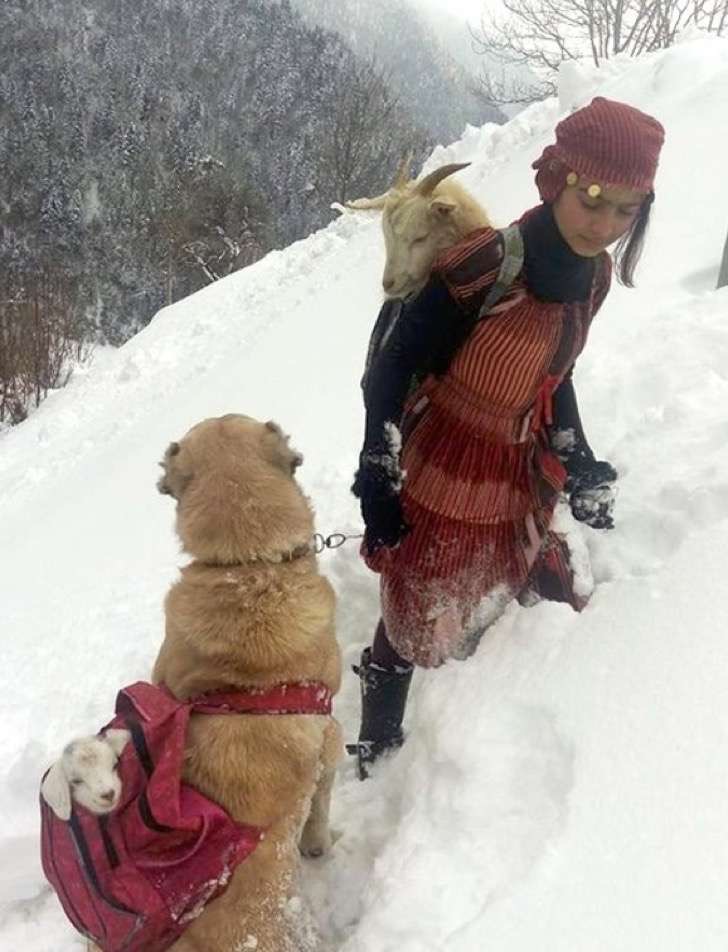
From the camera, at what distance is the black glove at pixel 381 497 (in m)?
2.01

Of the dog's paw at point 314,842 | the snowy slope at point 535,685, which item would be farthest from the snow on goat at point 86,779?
the dog's paw at point 314,842

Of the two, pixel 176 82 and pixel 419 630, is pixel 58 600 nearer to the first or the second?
pixel 419 630

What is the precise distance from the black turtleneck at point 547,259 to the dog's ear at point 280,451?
85cm

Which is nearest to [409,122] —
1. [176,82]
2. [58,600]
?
[58,600]

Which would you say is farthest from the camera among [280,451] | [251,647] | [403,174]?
[280,451]

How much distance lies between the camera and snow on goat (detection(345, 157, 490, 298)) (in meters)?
1.94

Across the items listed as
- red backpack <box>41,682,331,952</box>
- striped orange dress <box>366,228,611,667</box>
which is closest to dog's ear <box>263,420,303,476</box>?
striped orange dress <box>366,228,611,667</box>

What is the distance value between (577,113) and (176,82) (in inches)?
3265

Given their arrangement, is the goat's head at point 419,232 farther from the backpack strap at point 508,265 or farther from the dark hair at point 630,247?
the dark hair at point 630,247

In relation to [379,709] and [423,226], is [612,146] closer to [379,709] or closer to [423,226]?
[423,226]

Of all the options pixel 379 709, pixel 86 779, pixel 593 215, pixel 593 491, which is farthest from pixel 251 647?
pixel 593 215

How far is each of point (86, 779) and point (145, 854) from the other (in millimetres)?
230

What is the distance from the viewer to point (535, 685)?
2125 mm

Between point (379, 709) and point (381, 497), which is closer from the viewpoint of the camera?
point (381, 497)
